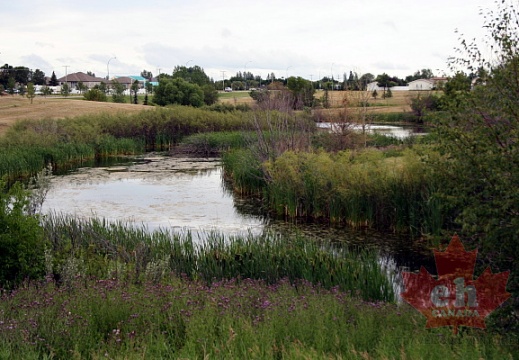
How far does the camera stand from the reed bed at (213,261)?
9.36 m

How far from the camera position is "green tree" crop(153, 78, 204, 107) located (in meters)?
64.0

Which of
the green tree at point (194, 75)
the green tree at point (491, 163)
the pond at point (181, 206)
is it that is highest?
the green tree at point (194, 75)

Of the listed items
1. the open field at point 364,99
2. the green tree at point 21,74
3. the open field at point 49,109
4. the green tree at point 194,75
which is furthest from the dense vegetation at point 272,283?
the green tree at point 21,74

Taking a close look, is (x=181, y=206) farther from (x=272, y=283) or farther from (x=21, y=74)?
(x=21, y=74)

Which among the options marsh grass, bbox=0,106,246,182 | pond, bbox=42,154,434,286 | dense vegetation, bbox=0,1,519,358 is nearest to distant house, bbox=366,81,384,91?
pond, bbox=42,154,434,286

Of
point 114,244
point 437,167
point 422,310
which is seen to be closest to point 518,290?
point 422,310

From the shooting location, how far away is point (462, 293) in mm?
6750

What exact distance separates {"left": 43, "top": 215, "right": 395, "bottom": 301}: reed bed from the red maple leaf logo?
1.89m

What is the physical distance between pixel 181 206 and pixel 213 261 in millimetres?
9749

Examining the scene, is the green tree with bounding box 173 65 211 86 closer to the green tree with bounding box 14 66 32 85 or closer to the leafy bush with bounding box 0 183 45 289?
the green tree with bounding box 14 66 32 85

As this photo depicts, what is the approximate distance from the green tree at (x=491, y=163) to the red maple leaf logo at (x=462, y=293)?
0.18 metres

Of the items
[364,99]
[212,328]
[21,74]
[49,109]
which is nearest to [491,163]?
[212,328]

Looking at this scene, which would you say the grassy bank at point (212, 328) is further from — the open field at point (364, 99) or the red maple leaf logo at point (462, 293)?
the open field at point (364, 99)

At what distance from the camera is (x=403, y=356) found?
452cm
